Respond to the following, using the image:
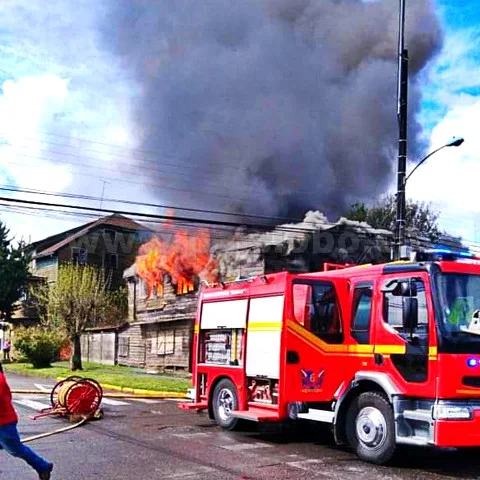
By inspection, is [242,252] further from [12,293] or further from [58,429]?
[12,293]

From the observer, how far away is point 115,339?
31.4 meters

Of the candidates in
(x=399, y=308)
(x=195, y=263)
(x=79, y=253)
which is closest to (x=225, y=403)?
(x=399, y=308)

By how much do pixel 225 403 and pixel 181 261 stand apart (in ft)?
54.6

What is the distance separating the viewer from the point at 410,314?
7.82m

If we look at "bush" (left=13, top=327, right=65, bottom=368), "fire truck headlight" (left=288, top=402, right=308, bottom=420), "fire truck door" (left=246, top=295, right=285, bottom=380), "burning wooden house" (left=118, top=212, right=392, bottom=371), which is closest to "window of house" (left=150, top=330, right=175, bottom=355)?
"burning wooden house" (left=118, top=212, right=392, bottom=371)

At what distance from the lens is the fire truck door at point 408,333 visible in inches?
301

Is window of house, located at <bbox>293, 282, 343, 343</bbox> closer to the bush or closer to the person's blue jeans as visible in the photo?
the person's blue jeans

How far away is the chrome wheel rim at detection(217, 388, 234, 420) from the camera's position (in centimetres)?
1060

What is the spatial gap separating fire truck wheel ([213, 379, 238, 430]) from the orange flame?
13563 mm

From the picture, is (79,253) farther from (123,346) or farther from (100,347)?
(123,346)

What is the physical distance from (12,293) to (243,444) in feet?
112

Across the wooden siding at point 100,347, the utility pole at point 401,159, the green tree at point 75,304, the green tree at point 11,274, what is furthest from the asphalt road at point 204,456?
the green tree at point 11,274

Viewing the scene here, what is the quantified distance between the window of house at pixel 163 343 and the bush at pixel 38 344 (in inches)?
143

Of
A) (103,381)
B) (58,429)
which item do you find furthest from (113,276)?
(58,429)
